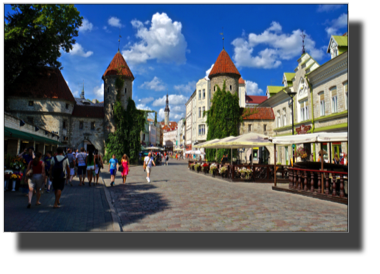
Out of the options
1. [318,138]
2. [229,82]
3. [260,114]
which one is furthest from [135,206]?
[229,82]

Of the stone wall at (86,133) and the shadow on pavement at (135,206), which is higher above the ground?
the stone wall at (86,133)

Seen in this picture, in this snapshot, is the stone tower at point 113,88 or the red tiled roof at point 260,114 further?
the stone tower at point 113,88

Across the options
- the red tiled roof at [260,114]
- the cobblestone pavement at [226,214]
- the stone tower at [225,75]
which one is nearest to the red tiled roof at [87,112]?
the stone tower at [225,75]

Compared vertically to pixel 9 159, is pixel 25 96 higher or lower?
higher

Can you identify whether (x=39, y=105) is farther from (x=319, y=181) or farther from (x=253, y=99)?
(x=253, y=99)

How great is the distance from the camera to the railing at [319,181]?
30.5 ft

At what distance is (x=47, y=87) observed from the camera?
37156mm

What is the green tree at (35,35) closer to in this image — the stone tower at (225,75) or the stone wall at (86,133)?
the stone wall at (86,133)

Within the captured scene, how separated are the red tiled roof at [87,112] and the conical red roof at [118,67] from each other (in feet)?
18.9

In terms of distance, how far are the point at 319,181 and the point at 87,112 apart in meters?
36.6
